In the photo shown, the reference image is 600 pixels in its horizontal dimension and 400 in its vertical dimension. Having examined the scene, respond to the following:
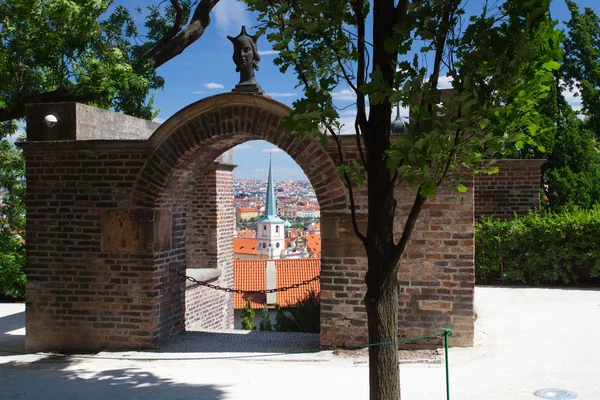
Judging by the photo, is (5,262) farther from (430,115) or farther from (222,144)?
(430,115)

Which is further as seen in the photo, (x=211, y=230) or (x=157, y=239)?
(x=211, y=230)

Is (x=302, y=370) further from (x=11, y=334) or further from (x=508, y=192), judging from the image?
(x=508, y=192)

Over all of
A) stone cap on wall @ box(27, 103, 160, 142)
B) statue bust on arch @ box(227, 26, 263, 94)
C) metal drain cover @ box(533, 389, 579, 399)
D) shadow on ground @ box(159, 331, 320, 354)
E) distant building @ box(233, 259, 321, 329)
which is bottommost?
distant building @ box(233, 259, 321, 329)

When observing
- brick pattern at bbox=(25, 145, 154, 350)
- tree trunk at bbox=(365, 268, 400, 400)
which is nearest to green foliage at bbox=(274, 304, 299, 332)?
brick pattern at bbox=(25, 145, 154, 350)

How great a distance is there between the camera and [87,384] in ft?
22.4

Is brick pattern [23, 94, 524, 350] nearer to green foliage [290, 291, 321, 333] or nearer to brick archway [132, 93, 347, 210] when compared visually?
brick archway [132, 93, 347, 210]

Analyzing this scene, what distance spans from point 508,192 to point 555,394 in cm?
888

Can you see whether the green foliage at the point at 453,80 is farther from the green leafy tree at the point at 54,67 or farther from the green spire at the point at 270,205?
the green spire at the point at 270,205

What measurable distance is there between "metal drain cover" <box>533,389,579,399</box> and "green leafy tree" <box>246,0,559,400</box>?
233cm

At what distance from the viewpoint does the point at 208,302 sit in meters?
11.0

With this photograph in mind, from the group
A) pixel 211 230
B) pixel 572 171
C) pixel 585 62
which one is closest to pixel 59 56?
pixel 211 230

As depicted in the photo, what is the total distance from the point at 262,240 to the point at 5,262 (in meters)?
67.5

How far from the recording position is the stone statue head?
324 inches

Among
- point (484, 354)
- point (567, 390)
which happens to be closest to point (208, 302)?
point (484, 354)
